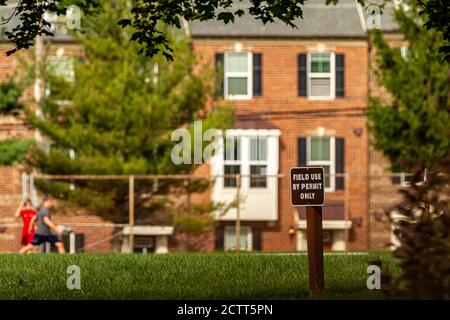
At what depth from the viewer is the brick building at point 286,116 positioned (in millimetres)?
46750

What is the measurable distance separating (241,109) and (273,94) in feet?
4.49

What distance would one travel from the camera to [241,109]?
1892 inches

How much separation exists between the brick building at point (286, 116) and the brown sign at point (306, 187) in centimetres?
3010

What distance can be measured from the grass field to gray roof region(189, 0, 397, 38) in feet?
86.6

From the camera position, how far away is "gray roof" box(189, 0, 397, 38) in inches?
1896

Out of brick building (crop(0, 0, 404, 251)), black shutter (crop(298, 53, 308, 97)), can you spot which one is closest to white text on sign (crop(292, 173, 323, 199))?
brick building (crop(0, 0, 404, 251))

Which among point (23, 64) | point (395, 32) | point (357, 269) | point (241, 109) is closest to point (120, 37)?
point (23, 64)

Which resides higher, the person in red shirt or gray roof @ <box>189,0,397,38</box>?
gray roof @ <box>189,0,397,38</box>

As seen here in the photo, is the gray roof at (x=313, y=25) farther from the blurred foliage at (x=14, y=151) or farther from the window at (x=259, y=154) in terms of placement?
the blurred foliage at (x=14, y=151)

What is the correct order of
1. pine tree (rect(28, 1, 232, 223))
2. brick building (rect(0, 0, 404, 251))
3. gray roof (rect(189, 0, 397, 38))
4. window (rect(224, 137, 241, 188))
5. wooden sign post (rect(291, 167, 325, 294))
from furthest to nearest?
gray roof (rect(189, 0, 397, 38)) < window (rect(224, 137, 241, 188)) < brick building (rect(0, 0, 404, 251)) < pine tree (rect(28, 1, 232, 223)) < wooden sign post (rect(291, 167, 325, 294))

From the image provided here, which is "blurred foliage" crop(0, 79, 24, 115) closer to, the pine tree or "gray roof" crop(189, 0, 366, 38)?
the pine tree

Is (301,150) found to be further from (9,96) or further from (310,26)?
(9,96)

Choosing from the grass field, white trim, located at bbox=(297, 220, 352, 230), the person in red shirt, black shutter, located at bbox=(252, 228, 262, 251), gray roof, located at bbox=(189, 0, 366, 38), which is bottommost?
black shutter, located at bbox=(252, 228, 262, 251)

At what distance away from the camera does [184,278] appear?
18609mm
